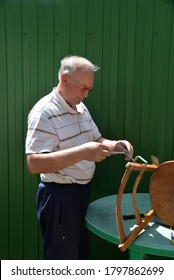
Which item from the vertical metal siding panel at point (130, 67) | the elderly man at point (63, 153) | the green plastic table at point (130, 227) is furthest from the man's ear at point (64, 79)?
the green plastic table at point (130, 227)

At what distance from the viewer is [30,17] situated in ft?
7.64

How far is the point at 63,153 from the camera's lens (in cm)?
165

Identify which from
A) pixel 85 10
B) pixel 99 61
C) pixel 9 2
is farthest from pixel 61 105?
pixel 9 2

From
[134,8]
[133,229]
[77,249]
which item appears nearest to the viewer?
[133,229]

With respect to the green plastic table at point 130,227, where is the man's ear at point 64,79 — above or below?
above

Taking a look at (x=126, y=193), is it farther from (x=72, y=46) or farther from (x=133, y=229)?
(x=72, y=46)

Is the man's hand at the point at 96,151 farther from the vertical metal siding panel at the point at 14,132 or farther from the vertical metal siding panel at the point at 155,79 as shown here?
the vertical metal siding panel at the point at 14,132

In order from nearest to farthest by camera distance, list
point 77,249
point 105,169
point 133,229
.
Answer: point 133,229 < point 77,249 < point 105,169

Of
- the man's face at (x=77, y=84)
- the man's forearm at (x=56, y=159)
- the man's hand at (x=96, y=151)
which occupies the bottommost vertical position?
the man's forearm at (x=56, y=159)

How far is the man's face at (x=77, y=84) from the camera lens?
5.95 ft

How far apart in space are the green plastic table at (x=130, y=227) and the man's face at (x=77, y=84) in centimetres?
69

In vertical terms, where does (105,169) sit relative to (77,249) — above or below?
above

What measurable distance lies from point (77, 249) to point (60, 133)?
2.38 feet

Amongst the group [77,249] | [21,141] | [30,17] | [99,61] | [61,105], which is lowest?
[77,249]
